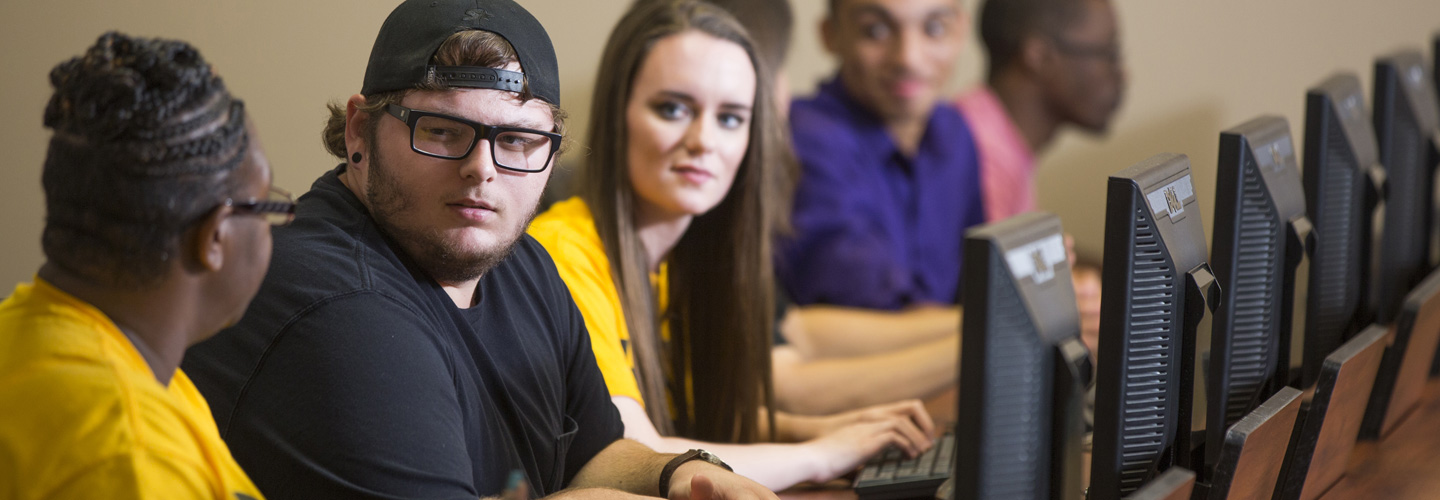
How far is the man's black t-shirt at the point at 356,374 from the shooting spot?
0.86 meters

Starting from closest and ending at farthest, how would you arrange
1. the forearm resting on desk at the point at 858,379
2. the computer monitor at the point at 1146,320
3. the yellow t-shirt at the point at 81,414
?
1. the yellow t-shirt at the point at 81,414
2. the computer monitor at the point at 1146,320
3. the forearm resting on desk at the point at 858,379

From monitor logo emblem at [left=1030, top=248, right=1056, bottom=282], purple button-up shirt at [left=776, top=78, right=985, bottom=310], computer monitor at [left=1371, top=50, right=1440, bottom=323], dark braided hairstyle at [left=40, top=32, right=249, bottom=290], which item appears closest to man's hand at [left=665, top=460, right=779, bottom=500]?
monitor logo emblem at [left=1030, top=248, right=1056, bottom=282]

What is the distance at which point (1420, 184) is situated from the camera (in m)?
1.90

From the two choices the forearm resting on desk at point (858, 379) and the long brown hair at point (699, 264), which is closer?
the long brown hair at point (699, 264)

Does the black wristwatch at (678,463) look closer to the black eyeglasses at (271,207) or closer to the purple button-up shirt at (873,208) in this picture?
the black eyeglasses at (271,207)

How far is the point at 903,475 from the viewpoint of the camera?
1401 mm

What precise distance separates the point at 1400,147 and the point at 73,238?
186 centimetres

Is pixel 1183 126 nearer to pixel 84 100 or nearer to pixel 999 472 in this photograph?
pixel 999 472

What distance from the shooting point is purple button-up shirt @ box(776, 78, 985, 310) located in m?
2.61

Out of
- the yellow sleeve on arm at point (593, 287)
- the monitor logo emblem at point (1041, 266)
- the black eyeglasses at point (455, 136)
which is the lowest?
the yellow sleeve on arm at point (593, 287)

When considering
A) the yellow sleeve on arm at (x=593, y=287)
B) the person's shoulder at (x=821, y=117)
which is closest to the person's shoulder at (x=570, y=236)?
the yellow sleeve on arm at (x=593, y=287)

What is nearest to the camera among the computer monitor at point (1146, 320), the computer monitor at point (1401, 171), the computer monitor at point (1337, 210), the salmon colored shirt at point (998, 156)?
the computer monitor at point (1146, 320)

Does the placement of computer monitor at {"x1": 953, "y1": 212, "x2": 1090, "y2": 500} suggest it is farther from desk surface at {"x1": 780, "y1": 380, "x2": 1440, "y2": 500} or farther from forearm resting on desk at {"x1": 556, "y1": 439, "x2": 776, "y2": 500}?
desk surface at {"x1": 780, "y1": 380, "x2": 1440, "y2": 500}

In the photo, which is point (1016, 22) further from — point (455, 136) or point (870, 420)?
point (455, 136)
